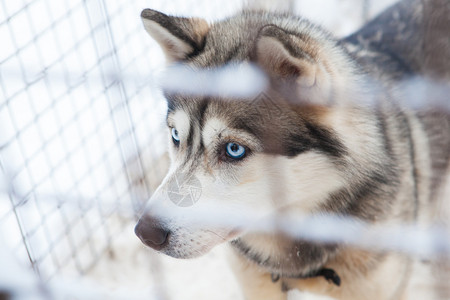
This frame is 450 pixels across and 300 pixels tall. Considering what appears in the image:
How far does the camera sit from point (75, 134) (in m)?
3.10

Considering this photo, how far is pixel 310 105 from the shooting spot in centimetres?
149

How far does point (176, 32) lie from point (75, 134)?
1661 mm

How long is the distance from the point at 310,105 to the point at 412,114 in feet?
2.89

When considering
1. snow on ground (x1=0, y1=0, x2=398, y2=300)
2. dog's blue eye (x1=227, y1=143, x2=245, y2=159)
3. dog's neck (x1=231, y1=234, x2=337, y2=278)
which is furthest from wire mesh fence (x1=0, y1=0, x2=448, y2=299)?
dog's blue eye (x1=227, y1=143, x2=245, y2=159)

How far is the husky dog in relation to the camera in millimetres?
1487

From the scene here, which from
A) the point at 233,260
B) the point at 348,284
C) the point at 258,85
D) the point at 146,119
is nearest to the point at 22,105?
the point at 146,119

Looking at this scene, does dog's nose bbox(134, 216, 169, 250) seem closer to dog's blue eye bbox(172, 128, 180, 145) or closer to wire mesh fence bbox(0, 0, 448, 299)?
dog's blue eye bbox(172, 128, 180, 145)

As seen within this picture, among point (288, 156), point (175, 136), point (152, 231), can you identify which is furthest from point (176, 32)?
point (152, 231)

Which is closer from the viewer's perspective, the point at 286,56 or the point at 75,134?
the point at 286,56

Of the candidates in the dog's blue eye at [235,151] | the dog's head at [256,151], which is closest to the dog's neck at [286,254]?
the dog's head at [256,151]

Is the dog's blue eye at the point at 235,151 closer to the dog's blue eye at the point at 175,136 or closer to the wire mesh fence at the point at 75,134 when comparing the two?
the dog's blue eye at the point at 175,136

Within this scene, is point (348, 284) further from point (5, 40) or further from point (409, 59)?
point (5, 40)

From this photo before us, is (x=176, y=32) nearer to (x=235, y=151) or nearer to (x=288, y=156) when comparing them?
(x=235, y=151)

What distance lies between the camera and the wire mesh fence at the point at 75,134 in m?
2.61
